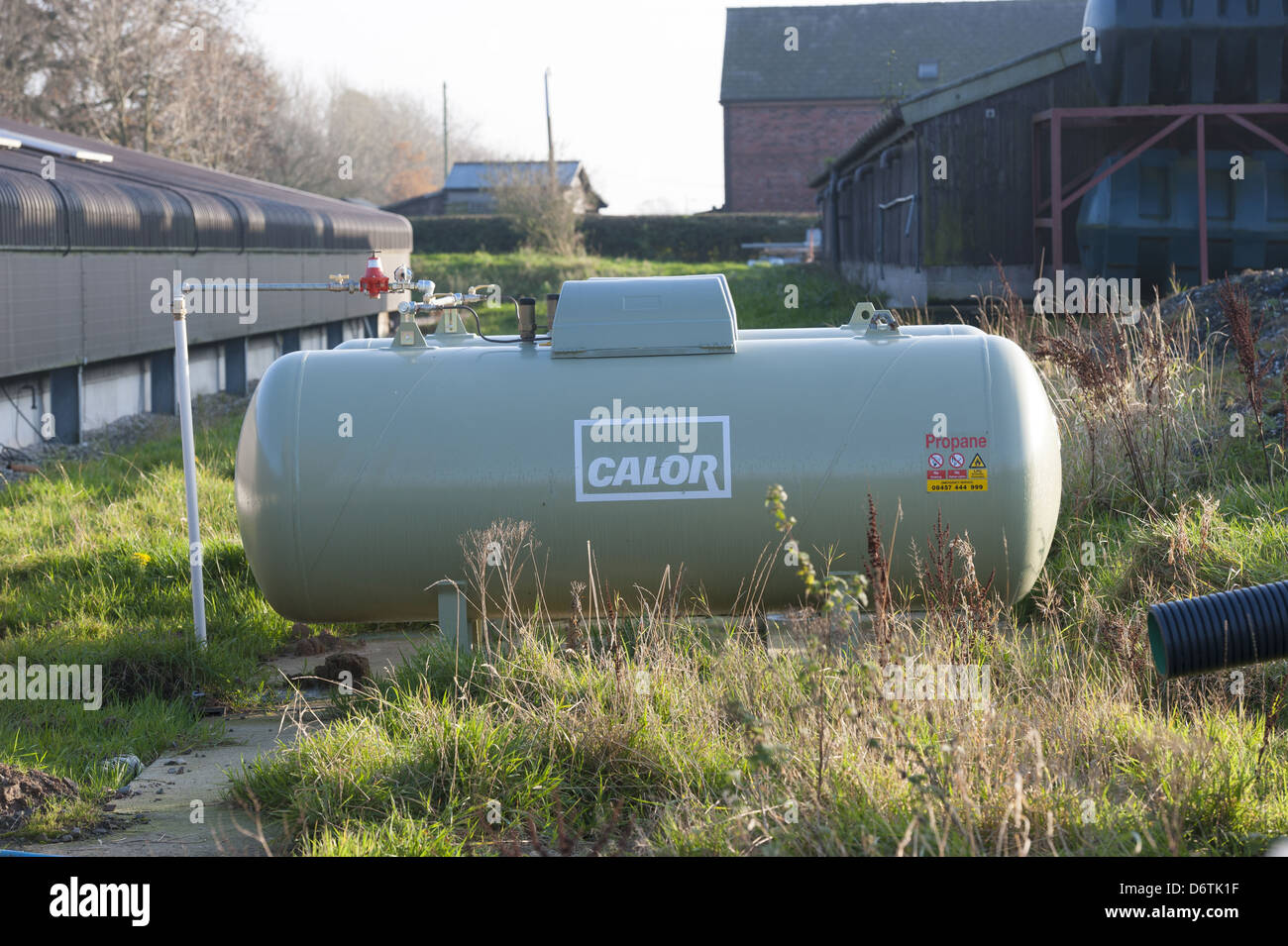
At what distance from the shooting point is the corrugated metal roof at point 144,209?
34.0ft

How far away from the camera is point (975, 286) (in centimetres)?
1588

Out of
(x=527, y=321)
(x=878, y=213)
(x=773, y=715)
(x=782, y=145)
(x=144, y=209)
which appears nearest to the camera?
(x=773, y=715)

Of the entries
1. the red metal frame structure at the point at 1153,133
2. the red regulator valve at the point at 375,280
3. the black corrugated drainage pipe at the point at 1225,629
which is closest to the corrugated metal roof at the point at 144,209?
the red regulator valve at the point at 375,280

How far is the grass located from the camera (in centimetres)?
340

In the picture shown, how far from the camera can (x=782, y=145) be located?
145ft

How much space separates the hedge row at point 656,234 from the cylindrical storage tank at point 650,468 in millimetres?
34154

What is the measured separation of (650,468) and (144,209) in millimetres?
9397

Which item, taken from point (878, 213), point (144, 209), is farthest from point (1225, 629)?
point (878, 213)

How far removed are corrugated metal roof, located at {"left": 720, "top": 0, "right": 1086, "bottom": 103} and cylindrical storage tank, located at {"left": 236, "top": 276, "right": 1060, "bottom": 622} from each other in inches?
1579

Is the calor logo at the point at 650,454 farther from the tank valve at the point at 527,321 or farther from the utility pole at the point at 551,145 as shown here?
the utility pole at the point at 551,145

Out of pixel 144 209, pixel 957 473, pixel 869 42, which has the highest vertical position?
pixel 869 42

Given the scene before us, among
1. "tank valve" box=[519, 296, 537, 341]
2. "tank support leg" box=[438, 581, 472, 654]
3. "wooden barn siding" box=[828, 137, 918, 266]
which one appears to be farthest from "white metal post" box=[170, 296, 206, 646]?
"wooden barn siding" box=[828, 137, 918, 266]

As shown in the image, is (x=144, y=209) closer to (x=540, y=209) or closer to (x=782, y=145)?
(x=540, y=209)

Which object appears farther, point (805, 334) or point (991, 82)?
point (991, 82)
